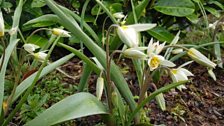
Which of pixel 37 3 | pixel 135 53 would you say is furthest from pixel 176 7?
pixel 135 53

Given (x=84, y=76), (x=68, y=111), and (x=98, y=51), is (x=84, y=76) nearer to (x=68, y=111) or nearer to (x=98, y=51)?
(x=98, y=51)

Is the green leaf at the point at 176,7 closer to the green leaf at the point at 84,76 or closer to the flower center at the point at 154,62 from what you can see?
the green leaf at the point at 84,76

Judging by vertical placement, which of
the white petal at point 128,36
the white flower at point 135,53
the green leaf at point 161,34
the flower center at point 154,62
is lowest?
the green leaf at point 161,34

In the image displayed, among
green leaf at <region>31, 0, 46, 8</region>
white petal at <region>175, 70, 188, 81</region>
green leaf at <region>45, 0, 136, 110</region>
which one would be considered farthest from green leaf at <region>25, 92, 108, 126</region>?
green leaf at <region>31, 0, 46, 8</region>

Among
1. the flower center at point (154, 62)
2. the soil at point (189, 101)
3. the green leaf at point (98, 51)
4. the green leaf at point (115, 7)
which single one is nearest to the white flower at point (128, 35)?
the flower center at point (154, 62)

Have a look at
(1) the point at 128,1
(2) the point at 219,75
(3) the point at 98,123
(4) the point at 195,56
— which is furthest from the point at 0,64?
(2) the point at 219,75
